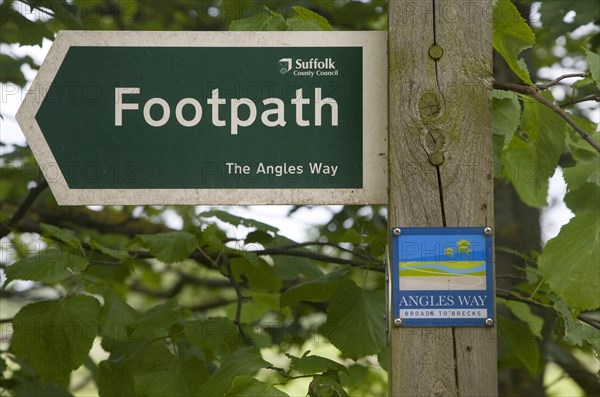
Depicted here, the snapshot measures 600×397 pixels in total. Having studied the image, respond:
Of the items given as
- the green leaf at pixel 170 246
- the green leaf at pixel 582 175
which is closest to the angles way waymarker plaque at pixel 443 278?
the green leaf at pixel 582 175

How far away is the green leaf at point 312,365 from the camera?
5.04 feet

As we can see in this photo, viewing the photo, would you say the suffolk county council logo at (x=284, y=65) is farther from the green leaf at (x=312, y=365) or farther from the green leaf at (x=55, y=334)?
the green leaf at (x=55, y=334)

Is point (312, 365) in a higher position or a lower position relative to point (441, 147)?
lower

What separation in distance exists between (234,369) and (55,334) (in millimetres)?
609

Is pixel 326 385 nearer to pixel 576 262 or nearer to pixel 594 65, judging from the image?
pixel 576 262

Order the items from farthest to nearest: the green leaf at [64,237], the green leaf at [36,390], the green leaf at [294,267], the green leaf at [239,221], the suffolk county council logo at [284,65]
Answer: the green leaf at [36,390] < the green leaf at [294,267] < the green leaf at [239,221] < the green leaf at [64,237] < the suffolk county council logo at [284,65]

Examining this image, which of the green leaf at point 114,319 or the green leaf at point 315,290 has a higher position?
the green leaf at point 315,290

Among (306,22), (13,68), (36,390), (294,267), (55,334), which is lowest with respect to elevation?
(36,390)

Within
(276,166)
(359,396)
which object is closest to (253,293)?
(276,166)

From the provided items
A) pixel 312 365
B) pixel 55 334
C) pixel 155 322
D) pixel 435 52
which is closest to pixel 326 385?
pixel 312 365

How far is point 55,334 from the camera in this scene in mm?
2010

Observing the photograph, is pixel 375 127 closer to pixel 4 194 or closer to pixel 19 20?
pixel 19 20

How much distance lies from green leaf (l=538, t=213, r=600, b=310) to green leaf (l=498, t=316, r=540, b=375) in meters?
0.76

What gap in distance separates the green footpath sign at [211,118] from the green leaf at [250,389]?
344mm
